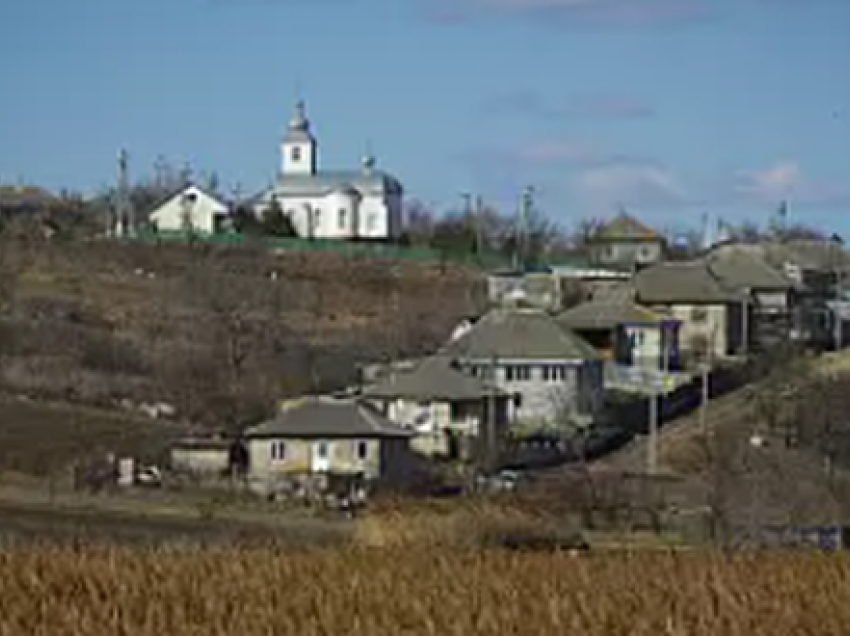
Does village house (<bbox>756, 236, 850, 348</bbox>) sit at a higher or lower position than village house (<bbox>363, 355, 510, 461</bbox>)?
higher

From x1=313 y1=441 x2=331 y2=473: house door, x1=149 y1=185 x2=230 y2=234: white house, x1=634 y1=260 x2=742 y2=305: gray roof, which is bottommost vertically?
x1=313 y1=441 x2=331 y2=473: house door

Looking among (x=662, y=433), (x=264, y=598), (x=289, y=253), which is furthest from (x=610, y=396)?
(x=264, y=598)

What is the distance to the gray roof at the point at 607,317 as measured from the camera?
7269 centimetres

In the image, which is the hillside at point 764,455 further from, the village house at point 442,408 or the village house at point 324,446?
the village house at point 324,446

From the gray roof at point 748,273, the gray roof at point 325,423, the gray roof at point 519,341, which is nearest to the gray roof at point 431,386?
the gray roof at point 519,341

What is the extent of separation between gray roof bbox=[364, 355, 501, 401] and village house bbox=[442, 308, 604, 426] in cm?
291

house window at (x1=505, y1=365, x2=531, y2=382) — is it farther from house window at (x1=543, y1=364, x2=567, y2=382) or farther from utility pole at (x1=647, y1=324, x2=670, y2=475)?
utility pole at (x1=647, y1=324, x2=670, y2=475)

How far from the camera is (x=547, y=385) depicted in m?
63.0

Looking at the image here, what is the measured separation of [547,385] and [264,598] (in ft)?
154

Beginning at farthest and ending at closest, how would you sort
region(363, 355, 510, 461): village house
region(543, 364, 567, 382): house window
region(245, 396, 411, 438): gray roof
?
1. region(543, 364, 567, 382): house window
2. region(363, 355, 510, 461): village house
3. region(245, 396, 411, 438): gray roof

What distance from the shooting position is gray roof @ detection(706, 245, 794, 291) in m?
86.5

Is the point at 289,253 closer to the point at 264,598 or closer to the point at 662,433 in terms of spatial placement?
the point at 662,433

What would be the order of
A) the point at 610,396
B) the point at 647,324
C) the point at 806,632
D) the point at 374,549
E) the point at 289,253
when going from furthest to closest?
1. the point at 289,253
2. the point at 647,324
3. the point at 610,396
4. the point at 374,549
5. the point at 806,632

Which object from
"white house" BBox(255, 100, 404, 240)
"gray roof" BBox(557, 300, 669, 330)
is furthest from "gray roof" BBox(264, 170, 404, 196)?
"gray roof" BBox(557, 300, 669, 330)
